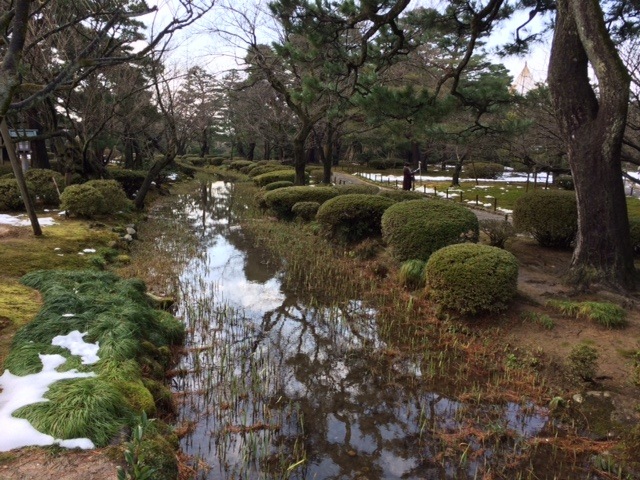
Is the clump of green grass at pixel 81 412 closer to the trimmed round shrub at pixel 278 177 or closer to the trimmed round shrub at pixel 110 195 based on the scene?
the trimmed round shrub at pixel 110 195

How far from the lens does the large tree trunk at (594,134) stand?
19.5 ft

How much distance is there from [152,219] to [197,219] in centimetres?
159

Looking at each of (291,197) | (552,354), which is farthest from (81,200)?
(552,354)

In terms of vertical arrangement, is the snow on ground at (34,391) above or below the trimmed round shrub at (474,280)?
below

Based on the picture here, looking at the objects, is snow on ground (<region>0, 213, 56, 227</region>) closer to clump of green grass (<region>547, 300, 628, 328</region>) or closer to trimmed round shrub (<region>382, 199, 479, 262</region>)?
trimmed round shrub (<region>382, 199, 479, 262</region>)

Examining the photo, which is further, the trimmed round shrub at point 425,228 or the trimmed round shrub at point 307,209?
the trimmed round shrub at point 307,209

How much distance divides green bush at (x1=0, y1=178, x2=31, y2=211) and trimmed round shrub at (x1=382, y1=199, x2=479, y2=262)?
9.94 m

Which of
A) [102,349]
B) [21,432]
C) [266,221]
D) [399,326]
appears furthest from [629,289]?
[266,221]

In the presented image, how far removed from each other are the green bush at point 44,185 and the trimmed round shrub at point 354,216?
8.16 m

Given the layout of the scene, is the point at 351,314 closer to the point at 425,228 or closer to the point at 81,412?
the point at 425,228

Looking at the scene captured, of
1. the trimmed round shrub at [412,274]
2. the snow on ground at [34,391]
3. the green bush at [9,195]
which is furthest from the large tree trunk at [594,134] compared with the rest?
the green bush at [9,195]

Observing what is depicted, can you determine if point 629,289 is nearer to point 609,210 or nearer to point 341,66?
point 609,210

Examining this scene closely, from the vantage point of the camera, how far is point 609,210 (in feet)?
21.2

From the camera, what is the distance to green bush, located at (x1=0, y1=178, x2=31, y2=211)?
11.5m
